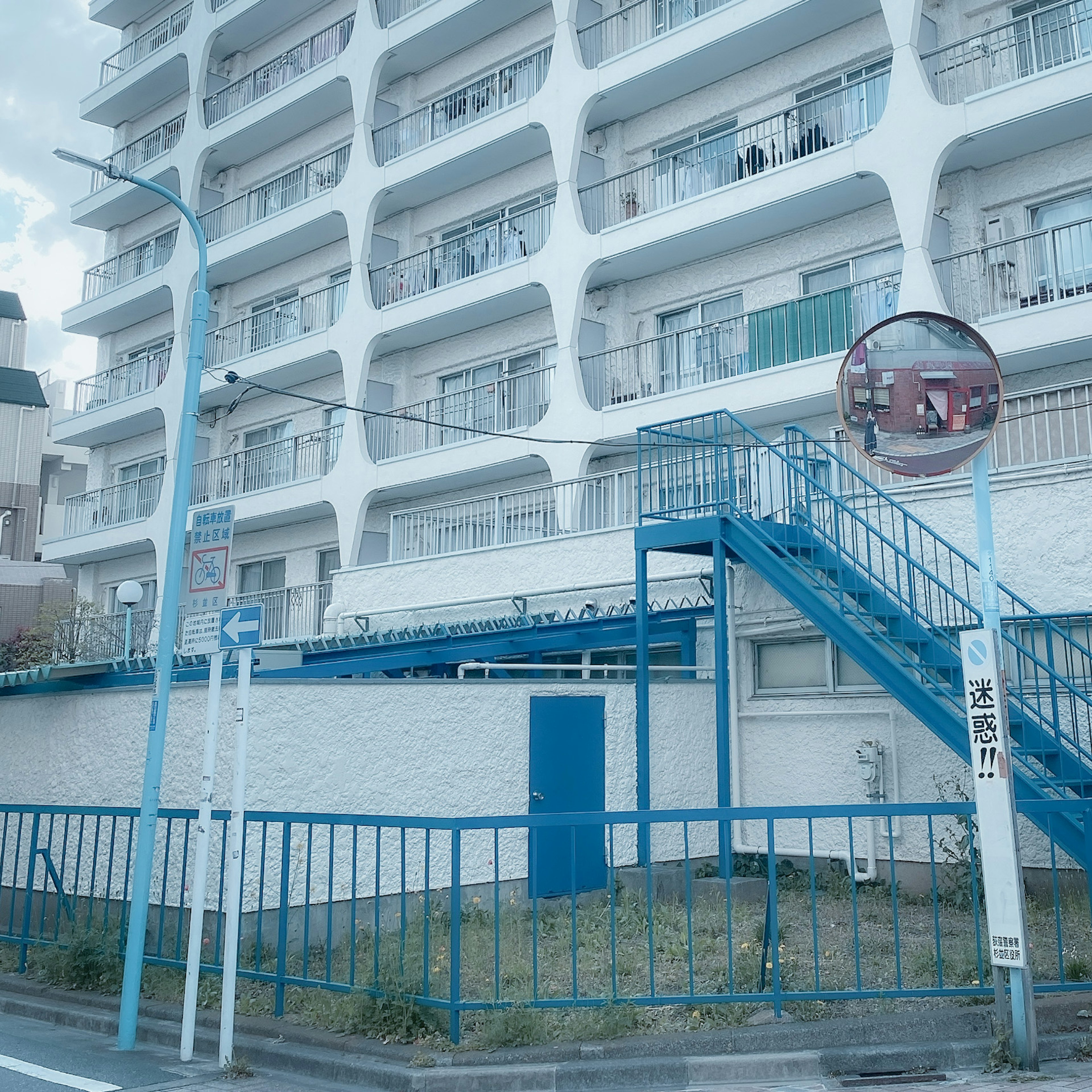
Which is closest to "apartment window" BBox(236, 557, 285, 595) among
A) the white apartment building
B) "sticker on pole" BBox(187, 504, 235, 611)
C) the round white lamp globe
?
the white apartment building

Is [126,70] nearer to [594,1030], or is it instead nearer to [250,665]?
[250,665]

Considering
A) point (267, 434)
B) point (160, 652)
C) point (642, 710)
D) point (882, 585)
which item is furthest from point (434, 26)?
point (160, 652)

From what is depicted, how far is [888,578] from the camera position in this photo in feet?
38.0

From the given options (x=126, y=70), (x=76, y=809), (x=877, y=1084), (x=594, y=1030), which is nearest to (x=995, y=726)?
(x=877, y=1084)

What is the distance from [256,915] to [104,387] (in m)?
26.2

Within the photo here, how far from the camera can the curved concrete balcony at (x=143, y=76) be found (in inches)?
1198

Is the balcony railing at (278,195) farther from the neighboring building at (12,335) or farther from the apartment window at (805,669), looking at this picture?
the neighboring building at (12,335)

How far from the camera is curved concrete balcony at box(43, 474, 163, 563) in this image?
94.6ft

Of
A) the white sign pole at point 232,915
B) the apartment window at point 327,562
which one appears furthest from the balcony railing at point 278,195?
the white sign pole at point 232,915

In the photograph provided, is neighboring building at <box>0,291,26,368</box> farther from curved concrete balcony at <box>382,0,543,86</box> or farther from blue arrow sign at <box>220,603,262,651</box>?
blue arrow sign at <box>220,603,262,651</box>

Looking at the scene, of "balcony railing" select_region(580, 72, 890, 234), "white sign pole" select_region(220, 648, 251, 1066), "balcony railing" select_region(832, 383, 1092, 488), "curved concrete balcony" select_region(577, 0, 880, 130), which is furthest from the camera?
"curved concrete balcony" select_region(577, 0, 880, 130)

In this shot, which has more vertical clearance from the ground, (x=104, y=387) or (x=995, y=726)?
(x=104, y=387)

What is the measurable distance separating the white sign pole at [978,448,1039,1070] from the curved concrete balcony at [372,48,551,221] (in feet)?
54.7

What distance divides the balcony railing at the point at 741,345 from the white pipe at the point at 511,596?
4239mm
